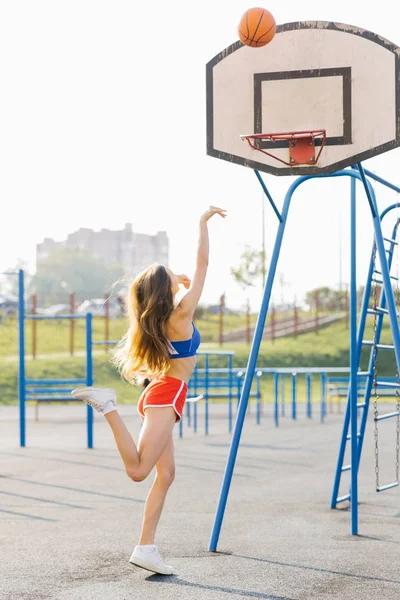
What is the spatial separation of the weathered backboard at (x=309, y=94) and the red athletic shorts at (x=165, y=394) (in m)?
1.77

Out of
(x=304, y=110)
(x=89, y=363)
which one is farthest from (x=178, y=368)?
(x=89, y=363)

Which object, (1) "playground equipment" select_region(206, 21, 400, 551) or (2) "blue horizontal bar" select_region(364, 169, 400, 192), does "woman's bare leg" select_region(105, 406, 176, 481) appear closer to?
(1) "playground equipment" select_region(206, 21, 400, 551)

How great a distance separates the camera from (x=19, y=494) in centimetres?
795

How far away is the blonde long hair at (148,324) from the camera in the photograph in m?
4.89

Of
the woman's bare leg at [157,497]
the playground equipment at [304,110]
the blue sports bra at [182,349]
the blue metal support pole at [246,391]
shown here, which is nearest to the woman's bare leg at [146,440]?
the woman's bare leg at [157,497]

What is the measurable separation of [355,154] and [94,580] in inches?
121

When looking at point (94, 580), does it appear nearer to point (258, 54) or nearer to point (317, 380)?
point (258, 54)

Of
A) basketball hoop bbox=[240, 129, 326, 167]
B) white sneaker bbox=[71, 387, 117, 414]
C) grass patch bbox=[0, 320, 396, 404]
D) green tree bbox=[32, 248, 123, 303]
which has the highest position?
green tree bbox=[32, 248, 123, 303]

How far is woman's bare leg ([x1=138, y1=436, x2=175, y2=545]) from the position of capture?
16.1ft

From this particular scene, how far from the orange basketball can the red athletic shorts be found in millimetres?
2214

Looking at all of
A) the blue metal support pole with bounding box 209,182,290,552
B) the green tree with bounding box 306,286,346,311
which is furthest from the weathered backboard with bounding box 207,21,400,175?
the green tree with bounding box 306,286,346,311

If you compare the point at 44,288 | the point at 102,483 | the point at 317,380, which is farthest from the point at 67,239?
the point at 102,483

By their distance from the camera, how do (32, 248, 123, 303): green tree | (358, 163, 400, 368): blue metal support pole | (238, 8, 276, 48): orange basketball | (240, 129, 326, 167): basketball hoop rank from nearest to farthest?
(358, 163, 400, 368): blue metal support pole < (238, 8, 276, 48): orange basketball < (240, 129, 326, 167): basketball hoop < (32, 248, 123, 303): green tree

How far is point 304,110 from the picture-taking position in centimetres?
603
